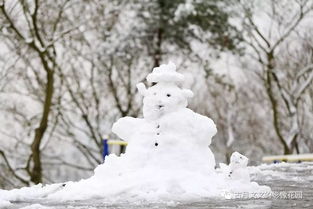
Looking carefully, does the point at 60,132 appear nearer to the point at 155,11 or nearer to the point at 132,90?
the point at 132,90

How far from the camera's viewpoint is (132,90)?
24609 mm

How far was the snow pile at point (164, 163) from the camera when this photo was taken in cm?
680

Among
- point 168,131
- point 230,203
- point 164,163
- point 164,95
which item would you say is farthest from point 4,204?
point 164,95

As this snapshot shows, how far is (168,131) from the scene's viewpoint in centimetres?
775

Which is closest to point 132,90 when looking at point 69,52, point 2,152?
point 69,52

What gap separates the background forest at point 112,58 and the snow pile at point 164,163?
10185mm

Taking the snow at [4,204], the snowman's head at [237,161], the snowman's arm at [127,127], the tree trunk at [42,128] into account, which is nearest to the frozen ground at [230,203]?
the snow at [4,204]

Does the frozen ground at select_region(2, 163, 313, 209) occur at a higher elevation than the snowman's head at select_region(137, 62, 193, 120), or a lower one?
lower

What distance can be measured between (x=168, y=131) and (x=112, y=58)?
545 inches

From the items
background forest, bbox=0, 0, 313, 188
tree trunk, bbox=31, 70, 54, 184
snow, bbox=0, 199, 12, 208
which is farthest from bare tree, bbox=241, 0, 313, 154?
snow, bbox=0, 199, 12, 208

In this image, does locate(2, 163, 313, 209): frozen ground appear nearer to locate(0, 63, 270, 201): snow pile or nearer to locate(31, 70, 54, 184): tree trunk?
locate(0, 63, 270, 201): snow pile

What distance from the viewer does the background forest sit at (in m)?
20.0

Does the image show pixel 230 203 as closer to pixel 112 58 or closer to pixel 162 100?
pixel 162 100

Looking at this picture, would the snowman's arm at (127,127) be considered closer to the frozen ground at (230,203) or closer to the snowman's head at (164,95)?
the snowman's head at (164,95)
